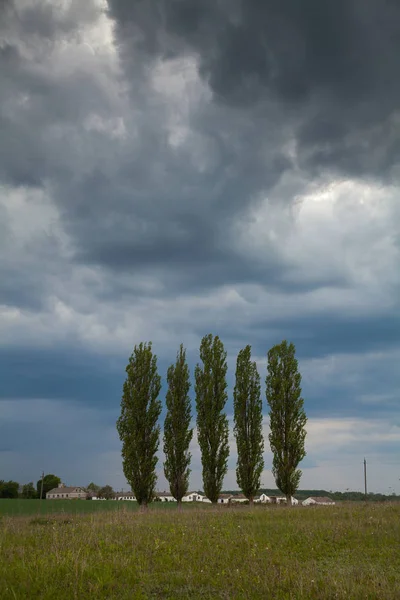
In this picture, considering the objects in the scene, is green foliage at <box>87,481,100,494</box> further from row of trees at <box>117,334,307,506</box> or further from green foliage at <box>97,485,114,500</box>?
row of trees at <box>117,334,307,506</box>

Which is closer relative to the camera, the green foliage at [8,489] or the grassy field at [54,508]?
the grassy field at [54,508]

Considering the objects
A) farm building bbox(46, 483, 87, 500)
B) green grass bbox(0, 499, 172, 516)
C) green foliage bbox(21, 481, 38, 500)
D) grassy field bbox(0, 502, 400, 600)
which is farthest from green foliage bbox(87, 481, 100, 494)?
grassy field bbox(0, 502, 400, 600)

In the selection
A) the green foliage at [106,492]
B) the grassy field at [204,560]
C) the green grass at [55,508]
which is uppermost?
the grassy field at [204,560]

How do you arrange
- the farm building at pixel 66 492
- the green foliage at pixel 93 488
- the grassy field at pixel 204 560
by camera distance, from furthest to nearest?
the farm building at pixel 66 492 → the green foliage at pixel 93 488 → the grassy field at pixel 204 560

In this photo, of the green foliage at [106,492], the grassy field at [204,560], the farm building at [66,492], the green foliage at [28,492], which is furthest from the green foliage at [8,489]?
the grassy field at [204,560]

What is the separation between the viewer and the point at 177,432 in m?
36.1

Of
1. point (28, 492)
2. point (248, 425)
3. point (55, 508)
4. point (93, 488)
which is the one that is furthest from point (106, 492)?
point (248, 425)

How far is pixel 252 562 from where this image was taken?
12.1 m

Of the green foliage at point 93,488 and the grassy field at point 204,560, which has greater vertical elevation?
the grassy field at point 204,560

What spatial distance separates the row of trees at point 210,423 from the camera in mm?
34844

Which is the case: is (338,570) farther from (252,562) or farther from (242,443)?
(242,443)

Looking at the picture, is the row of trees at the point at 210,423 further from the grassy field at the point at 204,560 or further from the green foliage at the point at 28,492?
the green foliage at the point at 28,492

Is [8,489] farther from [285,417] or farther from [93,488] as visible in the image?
[285,417]

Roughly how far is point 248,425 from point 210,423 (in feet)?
10.2
